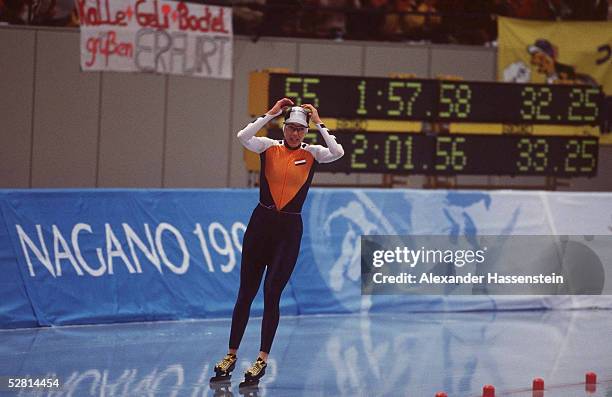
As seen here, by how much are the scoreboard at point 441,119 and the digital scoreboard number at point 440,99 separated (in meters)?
0.01

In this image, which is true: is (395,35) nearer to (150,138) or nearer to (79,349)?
(150,138)

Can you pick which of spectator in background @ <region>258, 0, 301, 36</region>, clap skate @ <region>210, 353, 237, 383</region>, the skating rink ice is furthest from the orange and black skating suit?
spectator in background @ <region>258, 0, 301, 36</region>

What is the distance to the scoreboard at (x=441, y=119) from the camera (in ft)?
42.9

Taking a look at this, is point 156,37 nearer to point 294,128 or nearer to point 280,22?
point 280,22

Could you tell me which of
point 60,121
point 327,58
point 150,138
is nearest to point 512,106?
point 327,58

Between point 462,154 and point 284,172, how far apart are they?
21.2ft

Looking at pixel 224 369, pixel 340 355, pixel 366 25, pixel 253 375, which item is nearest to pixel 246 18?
pixel 366 25

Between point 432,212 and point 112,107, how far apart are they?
21.9 ft

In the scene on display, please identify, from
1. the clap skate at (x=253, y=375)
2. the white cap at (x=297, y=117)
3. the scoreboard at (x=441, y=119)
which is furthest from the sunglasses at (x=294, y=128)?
the scoreboard at (x=441, y=119)

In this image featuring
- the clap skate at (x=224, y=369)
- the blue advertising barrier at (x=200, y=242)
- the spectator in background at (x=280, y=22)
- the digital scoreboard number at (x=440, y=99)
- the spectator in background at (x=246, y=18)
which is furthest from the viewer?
the spectator in background at (x=280, y=22)

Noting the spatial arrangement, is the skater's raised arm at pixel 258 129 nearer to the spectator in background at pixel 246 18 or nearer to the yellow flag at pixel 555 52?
the spectator in background at pixel 246 18

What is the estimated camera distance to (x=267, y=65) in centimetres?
1653

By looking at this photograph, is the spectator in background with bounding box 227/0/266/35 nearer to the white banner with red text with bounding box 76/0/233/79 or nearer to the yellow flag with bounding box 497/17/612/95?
the white banner with red text with bounding box 76/0/233/79

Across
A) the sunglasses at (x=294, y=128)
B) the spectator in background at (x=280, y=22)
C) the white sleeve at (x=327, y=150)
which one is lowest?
the white sleeve at (x=327, y=150)
